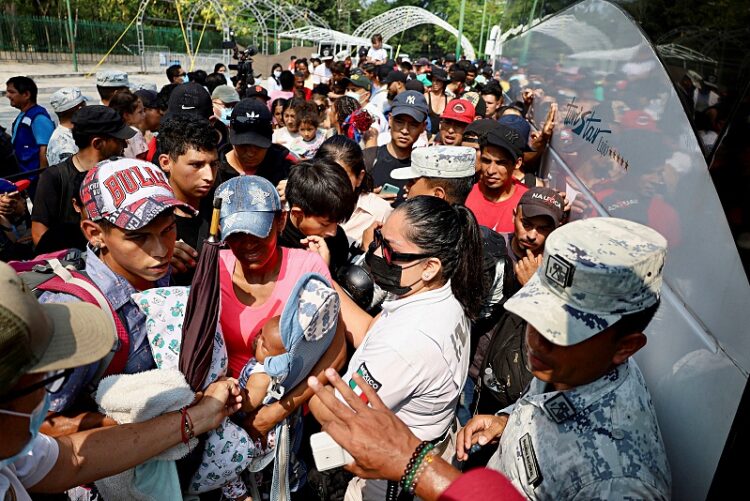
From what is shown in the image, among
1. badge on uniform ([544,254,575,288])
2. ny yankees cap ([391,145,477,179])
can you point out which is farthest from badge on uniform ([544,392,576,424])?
ny yankees cap ([391,145,477,179])

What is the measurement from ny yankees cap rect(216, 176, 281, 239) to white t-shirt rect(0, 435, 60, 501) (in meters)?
1.07

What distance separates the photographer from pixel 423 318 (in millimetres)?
2088

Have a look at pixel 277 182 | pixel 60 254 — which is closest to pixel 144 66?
pixel 277 182

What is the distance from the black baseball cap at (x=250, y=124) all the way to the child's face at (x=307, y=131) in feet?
6.63

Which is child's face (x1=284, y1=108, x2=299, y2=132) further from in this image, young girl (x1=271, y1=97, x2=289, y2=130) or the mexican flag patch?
the mexican flag patch

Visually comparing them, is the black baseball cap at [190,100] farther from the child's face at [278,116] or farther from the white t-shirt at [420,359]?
the white t-shirt at [420,359]

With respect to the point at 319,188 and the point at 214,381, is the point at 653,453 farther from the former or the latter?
the point at 319,188

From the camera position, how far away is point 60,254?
2090mm

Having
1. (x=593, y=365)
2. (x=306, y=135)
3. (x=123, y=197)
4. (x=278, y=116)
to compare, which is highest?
(x=123, y=197)

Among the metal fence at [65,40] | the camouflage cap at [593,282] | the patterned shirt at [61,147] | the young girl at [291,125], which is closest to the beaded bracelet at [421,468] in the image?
the camouflage cap at [593,282]

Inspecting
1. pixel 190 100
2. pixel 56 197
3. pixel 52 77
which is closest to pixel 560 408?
pixel 56 197

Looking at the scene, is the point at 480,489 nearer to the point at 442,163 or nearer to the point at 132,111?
the point at 442,163

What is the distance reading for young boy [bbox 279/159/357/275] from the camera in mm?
3084

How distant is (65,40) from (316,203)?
111ft
